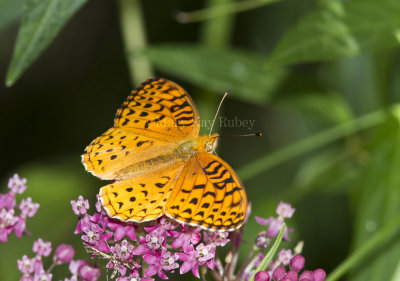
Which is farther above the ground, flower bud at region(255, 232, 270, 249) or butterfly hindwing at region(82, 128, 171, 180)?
butterfly hindwing at region(82, 128, 171, 180)

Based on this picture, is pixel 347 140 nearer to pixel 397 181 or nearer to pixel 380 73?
pixel 380 73

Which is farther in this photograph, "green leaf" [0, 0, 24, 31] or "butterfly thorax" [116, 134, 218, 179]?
"green leaf" [0, 0, 24, 31]

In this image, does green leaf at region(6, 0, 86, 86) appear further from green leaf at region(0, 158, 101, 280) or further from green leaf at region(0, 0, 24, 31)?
green leaf at region(0, 158, 101, 280)

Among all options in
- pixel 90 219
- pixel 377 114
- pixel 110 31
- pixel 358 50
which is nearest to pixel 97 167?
pixel 90 219

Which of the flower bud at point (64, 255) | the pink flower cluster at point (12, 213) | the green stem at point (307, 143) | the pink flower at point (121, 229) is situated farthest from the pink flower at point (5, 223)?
the green stem at point (307, 143)

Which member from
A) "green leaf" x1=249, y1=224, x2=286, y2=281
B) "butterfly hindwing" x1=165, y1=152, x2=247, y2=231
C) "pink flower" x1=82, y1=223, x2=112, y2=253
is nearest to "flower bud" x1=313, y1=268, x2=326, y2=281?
"green leaf" x1=249, y1=224, x2=286, y2=281

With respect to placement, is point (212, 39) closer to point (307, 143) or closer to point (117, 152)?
point (307, 143)

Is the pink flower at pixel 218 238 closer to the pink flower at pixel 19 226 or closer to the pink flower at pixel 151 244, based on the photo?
the pink flower at pixel 151 244
